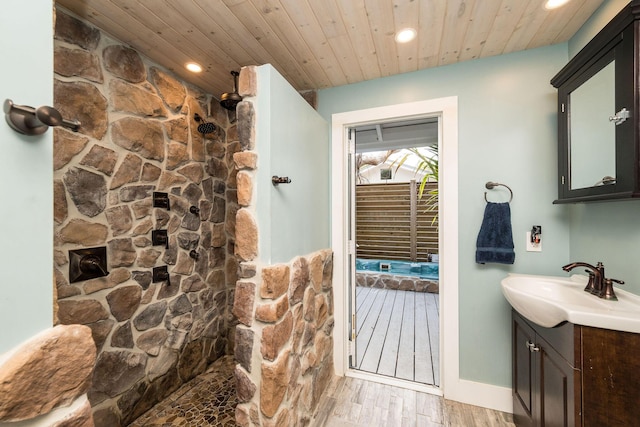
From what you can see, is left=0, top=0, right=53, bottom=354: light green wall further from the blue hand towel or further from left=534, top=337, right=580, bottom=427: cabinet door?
the blue hand towel

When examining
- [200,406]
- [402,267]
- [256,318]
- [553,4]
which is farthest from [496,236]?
[402,267]

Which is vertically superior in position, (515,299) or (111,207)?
(111,207)

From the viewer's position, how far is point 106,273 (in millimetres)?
1557

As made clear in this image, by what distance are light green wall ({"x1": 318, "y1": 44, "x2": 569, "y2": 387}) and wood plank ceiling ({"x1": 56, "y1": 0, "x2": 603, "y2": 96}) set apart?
0.47 feet

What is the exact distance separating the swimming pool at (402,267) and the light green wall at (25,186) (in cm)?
472

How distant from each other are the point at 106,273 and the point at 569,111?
2.96 metres

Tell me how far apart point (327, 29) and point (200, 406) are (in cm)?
272

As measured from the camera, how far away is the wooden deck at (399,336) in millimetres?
2252

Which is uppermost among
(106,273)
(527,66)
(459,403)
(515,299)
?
(527,66)

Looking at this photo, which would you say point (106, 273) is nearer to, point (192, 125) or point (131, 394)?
point (131, 394)

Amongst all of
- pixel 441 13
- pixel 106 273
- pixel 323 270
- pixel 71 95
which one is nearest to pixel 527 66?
pixel 441 13

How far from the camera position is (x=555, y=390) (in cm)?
117

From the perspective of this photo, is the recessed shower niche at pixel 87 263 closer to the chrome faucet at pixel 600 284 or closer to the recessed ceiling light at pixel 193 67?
the recessed ceiling light at pixel 193 67

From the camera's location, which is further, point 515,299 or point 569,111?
point 569,111
